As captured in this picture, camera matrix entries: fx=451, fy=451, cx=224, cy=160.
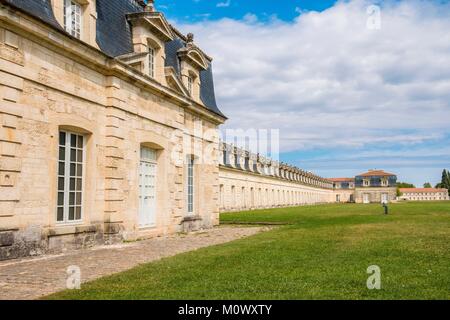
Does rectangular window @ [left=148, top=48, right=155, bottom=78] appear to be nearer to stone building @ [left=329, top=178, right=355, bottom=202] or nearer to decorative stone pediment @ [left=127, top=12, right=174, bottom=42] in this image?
decorative stone pediment @ [left=127, top=12, right=174, bottom=42]

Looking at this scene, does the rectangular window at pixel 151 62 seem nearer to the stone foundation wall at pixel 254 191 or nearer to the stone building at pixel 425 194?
the stone foundation wall at pixel 254 191

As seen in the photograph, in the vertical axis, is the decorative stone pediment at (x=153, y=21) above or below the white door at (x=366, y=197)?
above

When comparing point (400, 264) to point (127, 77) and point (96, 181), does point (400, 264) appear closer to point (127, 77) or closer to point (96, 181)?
point (96, 181)

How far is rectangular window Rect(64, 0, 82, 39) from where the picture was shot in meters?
10.5

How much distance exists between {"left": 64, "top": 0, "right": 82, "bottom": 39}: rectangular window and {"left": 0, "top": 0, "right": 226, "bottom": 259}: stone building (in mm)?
24

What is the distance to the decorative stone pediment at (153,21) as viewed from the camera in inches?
516

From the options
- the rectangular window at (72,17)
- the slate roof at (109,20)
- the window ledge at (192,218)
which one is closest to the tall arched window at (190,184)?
the window ledge at (192,218)

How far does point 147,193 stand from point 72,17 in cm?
549

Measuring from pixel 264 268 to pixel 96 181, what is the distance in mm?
5559

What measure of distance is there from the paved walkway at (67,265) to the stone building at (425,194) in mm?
120870

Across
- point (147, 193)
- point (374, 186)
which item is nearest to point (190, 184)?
point (147, 193)

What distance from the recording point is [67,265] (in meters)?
7.82

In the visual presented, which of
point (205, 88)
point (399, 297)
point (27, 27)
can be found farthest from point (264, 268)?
point (205, 88)
